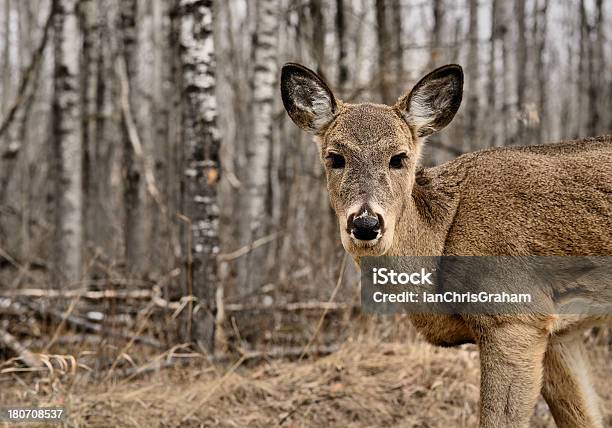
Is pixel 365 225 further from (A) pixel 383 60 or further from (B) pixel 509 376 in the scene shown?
(A) pixel 383 60

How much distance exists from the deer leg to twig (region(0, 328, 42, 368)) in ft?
13.0

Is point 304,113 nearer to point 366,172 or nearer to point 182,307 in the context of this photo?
point 366,172

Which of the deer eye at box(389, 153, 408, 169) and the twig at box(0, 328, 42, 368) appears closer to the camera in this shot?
the deer eye at box(389, 153, 408, 169)

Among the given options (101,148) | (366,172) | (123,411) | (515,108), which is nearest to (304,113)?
(366,172)

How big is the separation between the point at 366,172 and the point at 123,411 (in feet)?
8.57

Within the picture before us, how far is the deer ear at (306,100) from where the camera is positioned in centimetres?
502

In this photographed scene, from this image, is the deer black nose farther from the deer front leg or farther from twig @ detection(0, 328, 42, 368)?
twig @ detection(0, 328, 42, 368)

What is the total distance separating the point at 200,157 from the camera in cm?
666

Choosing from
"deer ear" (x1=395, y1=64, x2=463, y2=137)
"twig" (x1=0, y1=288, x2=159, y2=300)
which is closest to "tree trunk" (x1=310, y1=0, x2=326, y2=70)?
"twig" (x1=0, y1=288, x2=159, y2=300)

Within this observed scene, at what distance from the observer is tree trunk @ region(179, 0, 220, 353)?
655cm

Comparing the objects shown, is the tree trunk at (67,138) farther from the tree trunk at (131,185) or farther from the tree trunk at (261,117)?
the tree trunk at (261,117)

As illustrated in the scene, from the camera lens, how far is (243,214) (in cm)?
1043

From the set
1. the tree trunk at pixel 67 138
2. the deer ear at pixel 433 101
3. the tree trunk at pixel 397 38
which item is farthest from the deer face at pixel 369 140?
the tree trunk at pixel 397 38

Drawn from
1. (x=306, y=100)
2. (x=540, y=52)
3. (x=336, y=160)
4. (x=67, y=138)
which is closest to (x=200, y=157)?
(x=306, y=100)
